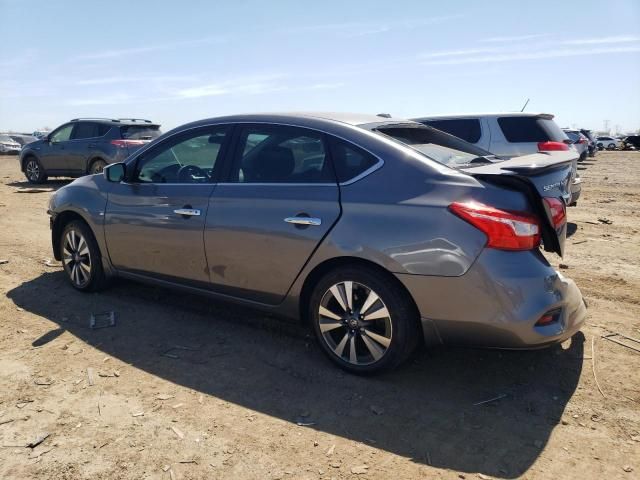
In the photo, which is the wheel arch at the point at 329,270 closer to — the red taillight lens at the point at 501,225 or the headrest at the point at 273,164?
the red taillight lens at the point at 501,225

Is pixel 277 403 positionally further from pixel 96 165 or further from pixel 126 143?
pixel 96 165

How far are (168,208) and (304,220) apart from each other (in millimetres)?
1381

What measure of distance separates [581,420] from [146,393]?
102 inches

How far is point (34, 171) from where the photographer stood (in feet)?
49.7

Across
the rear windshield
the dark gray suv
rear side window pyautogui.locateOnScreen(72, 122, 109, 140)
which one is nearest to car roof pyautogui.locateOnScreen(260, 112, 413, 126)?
the dark gray suv

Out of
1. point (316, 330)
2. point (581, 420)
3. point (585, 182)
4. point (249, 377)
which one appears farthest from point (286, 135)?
point (585, 182)

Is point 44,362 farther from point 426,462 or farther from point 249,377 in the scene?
point 426,462

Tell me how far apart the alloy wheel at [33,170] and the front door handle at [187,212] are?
501 inches

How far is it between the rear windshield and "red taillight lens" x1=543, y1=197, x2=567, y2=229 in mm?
11959

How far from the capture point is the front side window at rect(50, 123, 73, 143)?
47.2 ft

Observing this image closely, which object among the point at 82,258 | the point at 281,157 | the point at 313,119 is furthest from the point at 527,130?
the point at 82,258

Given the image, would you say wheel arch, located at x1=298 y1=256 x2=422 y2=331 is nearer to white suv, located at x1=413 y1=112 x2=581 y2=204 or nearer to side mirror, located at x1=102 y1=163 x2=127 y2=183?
side mirror, located at x1=102 y1=163 x2=127 y2=183

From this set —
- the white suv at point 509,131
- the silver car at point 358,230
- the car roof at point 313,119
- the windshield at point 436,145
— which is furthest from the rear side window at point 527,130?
the car roof at point 313,119

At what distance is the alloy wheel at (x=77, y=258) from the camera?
5.15m
